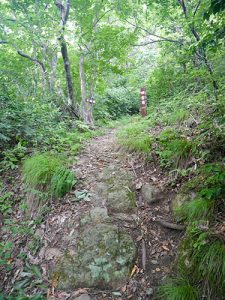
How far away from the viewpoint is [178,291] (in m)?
2.24

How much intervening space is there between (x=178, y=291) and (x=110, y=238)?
3.34 ft

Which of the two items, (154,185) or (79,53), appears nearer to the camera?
(154,185)

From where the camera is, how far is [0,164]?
452 centimetres

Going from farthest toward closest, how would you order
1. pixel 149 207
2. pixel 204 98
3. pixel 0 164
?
pixel 204 98
pixel 0 164
pixel 149 207

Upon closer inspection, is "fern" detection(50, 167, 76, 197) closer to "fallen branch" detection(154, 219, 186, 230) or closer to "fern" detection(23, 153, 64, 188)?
"fern" detection(23, 153, 64, 188)

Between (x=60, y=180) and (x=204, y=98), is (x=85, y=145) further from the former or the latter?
(x=204, y=98)

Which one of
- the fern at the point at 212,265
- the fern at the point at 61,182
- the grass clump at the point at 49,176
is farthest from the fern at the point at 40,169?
the fern at the point at 212,265

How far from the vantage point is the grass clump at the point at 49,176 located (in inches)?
146

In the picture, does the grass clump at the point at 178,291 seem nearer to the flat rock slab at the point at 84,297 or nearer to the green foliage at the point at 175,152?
the flat rock slab at the point at 84,297

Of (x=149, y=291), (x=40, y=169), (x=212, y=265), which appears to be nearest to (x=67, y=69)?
(x=40, y=169)

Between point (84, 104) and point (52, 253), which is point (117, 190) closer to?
point (52, 253)

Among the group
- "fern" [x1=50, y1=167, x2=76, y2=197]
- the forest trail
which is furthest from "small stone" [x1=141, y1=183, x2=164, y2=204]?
"fern" [x1=50, y1=167, x2=76, y2=197]

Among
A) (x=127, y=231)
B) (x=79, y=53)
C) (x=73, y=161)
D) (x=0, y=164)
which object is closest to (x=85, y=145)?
(x=73, y=161)

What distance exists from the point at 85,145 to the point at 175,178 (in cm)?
273
